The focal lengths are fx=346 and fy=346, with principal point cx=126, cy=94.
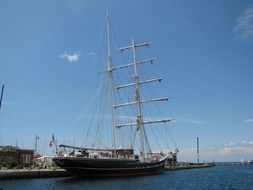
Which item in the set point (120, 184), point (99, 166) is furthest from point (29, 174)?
point (120, 184)

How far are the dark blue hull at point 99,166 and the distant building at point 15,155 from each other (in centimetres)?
2325

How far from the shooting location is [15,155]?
8425cm

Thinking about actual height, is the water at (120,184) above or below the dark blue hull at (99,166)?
below

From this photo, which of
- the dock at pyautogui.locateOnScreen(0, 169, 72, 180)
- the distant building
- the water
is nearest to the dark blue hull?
the water

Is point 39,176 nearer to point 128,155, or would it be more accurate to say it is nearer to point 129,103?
point 128,155

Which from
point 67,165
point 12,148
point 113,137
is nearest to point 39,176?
point 67,165

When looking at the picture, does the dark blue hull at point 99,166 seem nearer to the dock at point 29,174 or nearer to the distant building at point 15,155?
the dock at point 29,174

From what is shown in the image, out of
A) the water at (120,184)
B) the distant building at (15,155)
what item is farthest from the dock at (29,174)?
the distant building at (15,155)

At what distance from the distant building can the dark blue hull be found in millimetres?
23255

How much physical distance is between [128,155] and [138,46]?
29114 mm

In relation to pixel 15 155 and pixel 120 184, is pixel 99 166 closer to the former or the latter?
pixel 120 184

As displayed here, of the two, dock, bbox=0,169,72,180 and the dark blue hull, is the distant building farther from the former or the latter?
the dark blue hull

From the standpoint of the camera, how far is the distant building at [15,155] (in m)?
80.9

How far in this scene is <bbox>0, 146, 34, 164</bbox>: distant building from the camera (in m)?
80.9
